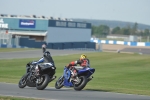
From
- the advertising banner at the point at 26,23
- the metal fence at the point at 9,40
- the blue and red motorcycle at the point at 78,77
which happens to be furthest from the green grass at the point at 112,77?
the advertising banner at the point at 26,23

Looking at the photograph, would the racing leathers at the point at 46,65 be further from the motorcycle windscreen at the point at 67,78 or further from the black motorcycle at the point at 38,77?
the motorcycle windscreen at the point at 67,78

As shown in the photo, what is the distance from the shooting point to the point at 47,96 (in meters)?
14.3

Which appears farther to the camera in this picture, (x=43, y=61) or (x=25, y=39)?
(x=25, y=39)

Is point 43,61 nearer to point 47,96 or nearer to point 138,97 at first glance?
point 47,96

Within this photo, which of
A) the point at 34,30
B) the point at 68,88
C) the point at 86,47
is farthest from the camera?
the point at 86,47

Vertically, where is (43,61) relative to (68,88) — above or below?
above

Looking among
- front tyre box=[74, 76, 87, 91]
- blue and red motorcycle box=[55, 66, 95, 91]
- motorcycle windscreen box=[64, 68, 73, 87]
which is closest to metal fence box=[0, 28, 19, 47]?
motorcycle windscreen box=[64, 68, 73, 87]

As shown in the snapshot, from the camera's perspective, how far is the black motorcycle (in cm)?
1609

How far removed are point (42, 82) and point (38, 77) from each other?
0.25 metres

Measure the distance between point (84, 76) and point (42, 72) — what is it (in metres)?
1.51

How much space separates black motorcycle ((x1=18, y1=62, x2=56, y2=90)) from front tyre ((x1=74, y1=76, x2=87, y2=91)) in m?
0.87

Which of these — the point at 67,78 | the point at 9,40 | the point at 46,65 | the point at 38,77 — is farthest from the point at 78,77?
the point at 9,40

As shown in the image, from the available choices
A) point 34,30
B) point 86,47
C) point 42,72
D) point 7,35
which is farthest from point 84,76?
point 86,47

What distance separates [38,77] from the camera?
16.4 m
